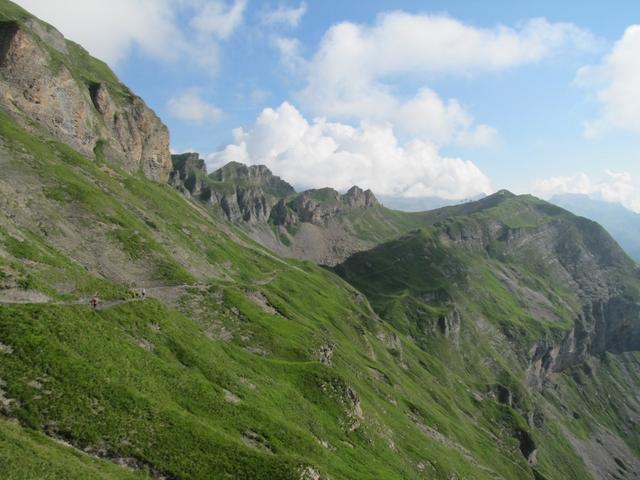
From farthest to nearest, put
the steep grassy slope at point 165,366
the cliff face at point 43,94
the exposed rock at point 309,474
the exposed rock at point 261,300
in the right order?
1. the cliff face at point 43,94
2. the exposed rock at point 261,300
3. the exposed rock at point 309,474
4. the steep grassy slope at point 165,366

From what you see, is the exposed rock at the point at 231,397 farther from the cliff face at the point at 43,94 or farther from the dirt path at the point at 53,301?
the cliff face at the point at 43,94

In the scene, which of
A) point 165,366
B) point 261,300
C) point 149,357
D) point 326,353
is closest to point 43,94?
point 261,300

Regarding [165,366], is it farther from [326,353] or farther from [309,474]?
[326,353]

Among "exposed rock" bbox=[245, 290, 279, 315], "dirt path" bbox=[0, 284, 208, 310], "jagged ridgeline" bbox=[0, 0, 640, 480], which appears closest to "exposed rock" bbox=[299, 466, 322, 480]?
"jagged ridgeline" bbox=[0, 0, 640, 480]

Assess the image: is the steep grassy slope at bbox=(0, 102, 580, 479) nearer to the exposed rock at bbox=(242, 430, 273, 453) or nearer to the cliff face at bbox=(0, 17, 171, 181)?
the exposed rock at bbox=(242, 430, 273, 453)

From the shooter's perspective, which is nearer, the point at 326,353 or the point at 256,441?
the point at 256,441

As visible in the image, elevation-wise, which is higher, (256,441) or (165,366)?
(165,366)

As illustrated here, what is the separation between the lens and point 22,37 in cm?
15150

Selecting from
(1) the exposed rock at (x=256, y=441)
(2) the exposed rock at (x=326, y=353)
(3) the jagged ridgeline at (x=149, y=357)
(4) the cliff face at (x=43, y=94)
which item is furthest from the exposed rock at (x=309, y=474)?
(4) the cliff face at (x=43, y=94)

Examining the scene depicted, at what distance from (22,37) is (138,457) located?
159 m

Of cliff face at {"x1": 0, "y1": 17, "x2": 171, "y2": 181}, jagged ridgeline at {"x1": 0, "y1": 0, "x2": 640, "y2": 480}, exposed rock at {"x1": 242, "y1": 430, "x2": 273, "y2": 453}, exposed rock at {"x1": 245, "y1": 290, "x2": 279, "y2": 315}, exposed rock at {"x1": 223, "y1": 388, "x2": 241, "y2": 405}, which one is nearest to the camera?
jagged ridgeline at {"x1": 0, "y1": 0, "x2": 640, "y2": 480}

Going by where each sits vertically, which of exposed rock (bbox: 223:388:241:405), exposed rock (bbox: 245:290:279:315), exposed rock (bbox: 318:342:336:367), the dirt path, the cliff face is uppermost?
the cliff face

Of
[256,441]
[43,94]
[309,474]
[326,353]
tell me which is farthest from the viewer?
[43,94]

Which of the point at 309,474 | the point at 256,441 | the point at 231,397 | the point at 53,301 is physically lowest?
the point at 309,474
